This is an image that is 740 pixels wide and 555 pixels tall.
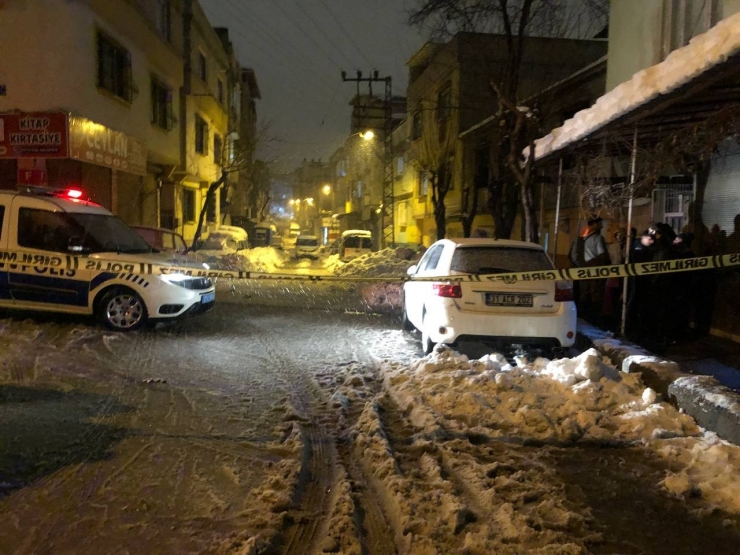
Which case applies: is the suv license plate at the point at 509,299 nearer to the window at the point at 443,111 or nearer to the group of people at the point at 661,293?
the group of people at the point at 661,293

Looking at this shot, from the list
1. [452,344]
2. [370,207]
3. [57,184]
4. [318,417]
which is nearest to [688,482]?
[318,417]

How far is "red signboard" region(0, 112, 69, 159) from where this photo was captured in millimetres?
13422

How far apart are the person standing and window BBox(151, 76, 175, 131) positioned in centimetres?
1410

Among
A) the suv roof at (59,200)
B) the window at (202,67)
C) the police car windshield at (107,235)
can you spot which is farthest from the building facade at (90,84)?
the window at (202,67)

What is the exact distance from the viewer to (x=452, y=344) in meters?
7.50

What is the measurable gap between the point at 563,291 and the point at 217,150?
2552 cm

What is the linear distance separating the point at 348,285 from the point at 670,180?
10387 mm

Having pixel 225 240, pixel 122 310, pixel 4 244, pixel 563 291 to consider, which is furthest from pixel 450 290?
pixel 225 240

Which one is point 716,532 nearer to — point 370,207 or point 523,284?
point 523,284

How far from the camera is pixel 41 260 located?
8688 millimetres

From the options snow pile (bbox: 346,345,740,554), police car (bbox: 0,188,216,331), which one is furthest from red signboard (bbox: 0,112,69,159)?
snow pile (bbox: 346,345,740,554)

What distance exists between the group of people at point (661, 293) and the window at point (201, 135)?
18.9 metres

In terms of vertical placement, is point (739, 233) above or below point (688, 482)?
above

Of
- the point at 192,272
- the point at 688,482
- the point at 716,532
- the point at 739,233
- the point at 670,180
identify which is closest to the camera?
the point at 716,532
